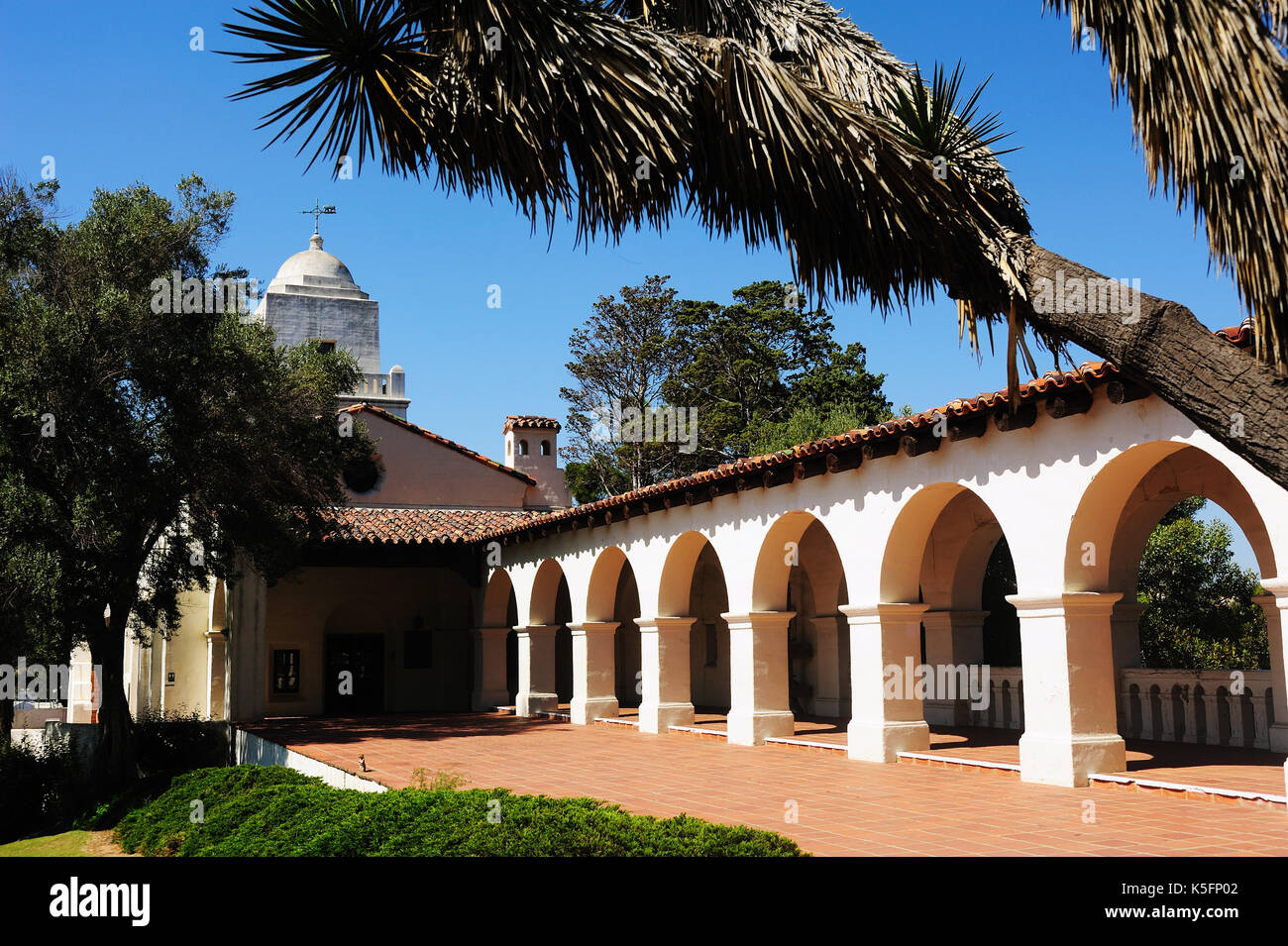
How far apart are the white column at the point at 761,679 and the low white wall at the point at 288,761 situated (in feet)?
18.1

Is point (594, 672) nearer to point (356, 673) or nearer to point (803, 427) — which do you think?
point (356, 673)

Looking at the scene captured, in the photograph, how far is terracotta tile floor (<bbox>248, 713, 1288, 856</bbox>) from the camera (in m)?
7.88

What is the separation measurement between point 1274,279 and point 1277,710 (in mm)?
9927

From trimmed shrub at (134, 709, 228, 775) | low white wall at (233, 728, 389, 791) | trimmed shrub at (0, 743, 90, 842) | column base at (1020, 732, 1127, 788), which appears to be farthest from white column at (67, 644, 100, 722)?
column base at (1020, 732, 1127, 788)

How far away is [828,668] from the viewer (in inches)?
770

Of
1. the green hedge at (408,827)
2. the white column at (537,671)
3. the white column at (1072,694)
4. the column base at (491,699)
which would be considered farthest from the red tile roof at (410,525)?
the white column at (1072,694)

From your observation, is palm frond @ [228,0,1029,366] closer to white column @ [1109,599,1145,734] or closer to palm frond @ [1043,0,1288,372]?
palm frond @ [1043,0,1288,372]

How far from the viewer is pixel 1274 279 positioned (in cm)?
439

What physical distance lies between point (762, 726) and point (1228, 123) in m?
12.3

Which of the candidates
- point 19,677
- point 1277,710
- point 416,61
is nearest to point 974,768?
point 1277,710

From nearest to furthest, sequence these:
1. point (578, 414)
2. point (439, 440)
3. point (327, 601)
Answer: point (327, 601) < point (439, 440) < point (578, 414)

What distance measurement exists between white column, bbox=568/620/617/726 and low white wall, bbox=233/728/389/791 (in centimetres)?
553

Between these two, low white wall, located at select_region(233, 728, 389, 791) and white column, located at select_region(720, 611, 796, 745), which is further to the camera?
white column, located at select_region(720, 611, 796, 745)
